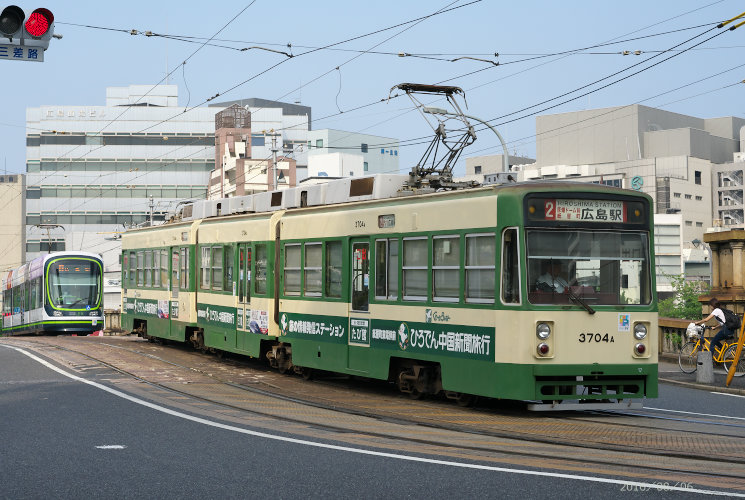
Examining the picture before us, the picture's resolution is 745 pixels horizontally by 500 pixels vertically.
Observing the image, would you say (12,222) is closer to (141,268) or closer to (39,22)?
(141,268)

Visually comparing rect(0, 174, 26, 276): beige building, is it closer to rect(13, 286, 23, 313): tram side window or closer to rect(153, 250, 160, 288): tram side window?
rect(13, 286, 23, 313): tram side window

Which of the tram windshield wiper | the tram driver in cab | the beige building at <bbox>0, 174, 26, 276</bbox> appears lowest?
the tram windshield wiper

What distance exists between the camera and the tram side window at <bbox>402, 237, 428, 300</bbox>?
46.4ft

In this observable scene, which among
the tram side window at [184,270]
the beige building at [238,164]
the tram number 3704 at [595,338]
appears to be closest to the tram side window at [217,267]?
the tram side window at [184,270]

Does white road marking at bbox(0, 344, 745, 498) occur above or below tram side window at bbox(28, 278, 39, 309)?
below

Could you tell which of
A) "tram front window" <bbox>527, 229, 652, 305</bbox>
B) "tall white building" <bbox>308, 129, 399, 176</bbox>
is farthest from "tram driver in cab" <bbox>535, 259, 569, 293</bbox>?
"tall white building" <bbox>308, 129, 399, 176</bbox>

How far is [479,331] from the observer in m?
12.9

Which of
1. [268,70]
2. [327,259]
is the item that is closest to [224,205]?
[268,70]

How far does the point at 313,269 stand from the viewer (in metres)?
17.2

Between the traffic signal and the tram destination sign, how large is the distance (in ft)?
22.1

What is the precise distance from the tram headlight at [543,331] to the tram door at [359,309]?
3800 millimetres

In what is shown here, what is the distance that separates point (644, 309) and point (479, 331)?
85.8 inches

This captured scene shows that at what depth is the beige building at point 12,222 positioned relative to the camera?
126 m

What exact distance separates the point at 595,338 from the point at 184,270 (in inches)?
544
